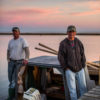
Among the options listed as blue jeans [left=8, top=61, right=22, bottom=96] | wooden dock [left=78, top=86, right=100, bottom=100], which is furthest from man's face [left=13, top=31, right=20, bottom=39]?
wooden dock [left=78, top=86, right=100, bottom=100]

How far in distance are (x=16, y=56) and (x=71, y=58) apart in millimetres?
1672

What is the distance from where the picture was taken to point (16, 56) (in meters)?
6.10

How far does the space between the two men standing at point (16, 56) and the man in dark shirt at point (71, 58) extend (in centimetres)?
129

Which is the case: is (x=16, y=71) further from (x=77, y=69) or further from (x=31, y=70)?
(x=77, y=69)

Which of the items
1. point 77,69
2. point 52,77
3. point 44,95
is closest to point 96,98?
point 77,69

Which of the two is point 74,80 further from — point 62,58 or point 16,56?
point 16,56

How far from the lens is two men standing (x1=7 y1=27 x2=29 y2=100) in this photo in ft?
19.7

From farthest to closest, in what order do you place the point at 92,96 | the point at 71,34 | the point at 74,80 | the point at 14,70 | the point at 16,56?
the point at 14,70, the point at 16,56, the point at 74,80, the point at 71,34, the point at 92,96

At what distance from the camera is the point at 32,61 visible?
6238 mm

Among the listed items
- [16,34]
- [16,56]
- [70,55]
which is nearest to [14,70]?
[16,56]

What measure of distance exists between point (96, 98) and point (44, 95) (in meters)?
2.63

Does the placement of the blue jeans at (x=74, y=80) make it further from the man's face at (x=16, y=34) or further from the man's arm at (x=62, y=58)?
the man's face at (x=16, y=34)

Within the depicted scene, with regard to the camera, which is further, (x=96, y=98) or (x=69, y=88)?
(x=69, y=88)

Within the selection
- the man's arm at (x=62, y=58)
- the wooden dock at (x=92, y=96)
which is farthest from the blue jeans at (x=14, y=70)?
the wooden dock at (x=92, y=96)
